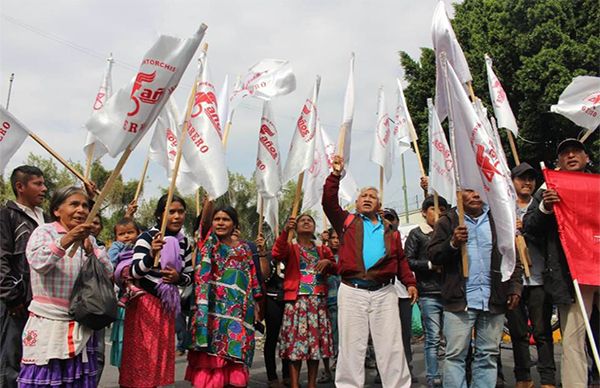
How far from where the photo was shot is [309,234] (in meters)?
6.03

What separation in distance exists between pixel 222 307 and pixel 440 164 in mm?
3053

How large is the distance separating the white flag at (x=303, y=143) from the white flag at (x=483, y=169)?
1.74 m

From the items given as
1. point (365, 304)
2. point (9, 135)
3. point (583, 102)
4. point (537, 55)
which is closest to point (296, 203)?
point (365, 304)

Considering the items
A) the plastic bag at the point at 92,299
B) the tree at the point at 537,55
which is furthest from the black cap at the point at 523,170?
the tree at the point at 537,55

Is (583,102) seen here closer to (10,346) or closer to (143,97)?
(143,97)

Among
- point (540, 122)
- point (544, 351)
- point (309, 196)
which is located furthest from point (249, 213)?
point (544, 351)

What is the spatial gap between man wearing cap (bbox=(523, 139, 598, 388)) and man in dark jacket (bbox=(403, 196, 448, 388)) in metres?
1.06

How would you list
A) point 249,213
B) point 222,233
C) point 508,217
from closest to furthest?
point 508,217
point 222,233
point 249,213

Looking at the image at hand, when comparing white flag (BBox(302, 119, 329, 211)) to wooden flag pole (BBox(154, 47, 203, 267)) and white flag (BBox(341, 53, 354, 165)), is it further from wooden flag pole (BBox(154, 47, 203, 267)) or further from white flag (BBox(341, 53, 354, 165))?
wooden flag pole (BBox(154, 47, 203, 267))

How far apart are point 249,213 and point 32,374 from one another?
28.7 meters

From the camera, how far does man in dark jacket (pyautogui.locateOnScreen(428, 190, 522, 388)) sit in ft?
14.8

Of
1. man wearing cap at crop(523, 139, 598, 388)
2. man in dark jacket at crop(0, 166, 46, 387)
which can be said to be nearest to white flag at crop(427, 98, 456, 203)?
man wearing cap at crop(523, 139, 598, 388)

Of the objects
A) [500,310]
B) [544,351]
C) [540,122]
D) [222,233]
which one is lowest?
[544,351]

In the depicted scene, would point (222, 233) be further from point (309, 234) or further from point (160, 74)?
point (160, 74)
